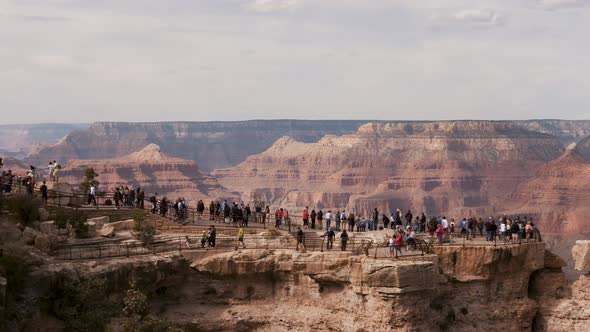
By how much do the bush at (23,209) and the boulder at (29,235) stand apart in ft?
5.91

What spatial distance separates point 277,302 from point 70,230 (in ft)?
30.6

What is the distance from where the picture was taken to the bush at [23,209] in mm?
42781

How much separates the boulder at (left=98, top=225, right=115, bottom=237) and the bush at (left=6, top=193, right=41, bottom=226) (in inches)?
121

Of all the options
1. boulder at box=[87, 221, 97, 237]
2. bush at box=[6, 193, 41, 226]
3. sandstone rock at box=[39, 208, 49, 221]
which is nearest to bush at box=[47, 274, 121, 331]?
bush at box=[6, 193, 41, 226]

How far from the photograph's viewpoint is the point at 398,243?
142 ft

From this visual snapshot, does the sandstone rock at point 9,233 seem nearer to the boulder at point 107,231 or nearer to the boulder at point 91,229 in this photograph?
the boulder at point 91,229

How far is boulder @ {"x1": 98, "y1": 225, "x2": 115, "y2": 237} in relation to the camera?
45188 mm

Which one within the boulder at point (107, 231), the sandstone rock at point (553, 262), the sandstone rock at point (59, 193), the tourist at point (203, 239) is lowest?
the sandstone rock at point (553, 262)

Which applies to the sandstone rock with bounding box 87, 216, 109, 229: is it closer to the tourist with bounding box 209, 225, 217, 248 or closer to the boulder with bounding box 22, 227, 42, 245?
the tourist with bounding box 209, 225, 217, 248

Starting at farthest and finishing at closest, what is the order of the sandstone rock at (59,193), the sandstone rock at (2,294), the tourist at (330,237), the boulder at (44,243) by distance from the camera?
the sandstone rock at (59,193), the tourist at (330,237), the boulder at (44,243), the sandstone rock at (2,294)

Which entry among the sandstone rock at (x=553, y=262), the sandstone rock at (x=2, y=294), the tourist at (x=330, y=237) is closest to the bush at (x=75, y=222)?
the sandstone rock at (x=2, y=294)

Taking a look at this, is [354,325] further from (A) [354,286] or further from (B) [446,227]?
(B) [446,227]

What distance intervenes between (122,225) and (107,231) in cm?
215

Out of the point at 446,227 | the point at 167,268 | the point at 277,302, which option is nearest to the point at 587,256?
the point at 446,227
